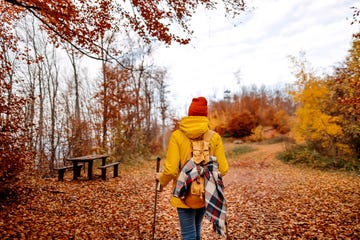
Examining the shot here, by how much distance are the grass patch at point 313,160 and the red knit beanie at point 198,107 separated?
12575 mm

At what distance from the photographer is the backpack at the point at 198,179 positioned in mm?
2572

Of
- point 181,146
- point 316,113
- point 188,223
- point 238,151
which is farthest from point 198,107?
point 238,151

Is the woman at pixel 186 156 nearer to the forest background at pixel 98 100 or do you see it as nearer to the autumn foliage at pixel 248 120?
the forest background at pixel 98 100

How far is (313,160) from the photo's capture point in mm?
14539

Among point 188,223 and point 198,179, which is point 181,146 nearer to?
point 198,179

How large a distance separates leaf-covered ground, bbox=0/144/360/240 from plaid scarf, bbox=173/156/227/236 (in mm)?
2514

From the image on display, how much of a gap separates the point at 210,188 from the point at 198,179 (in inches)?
6.6

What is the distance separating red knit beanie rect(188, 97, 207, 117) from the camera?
2768mm

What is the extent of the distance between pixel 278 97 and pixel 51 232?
52.2 meters

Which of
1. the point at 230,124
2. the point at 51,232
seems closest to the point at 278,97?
the point at 230,124

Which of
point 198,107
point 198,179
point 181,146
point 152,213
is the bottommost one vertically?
point 152,213

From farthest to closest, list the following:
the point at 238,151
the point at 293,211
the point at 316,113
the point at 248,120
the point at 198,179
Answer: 1. the point at 248,120
2. the point at 238,151
3. the point at 316,113
4. the point at 293,211
5. the point at 198,179

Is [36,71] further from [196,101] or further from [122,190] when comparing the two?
[196,101]

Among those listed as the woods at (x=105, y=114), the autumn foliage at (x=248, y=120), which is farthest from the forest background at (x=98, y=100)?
the autumn foliage at (x=248, y=120)
